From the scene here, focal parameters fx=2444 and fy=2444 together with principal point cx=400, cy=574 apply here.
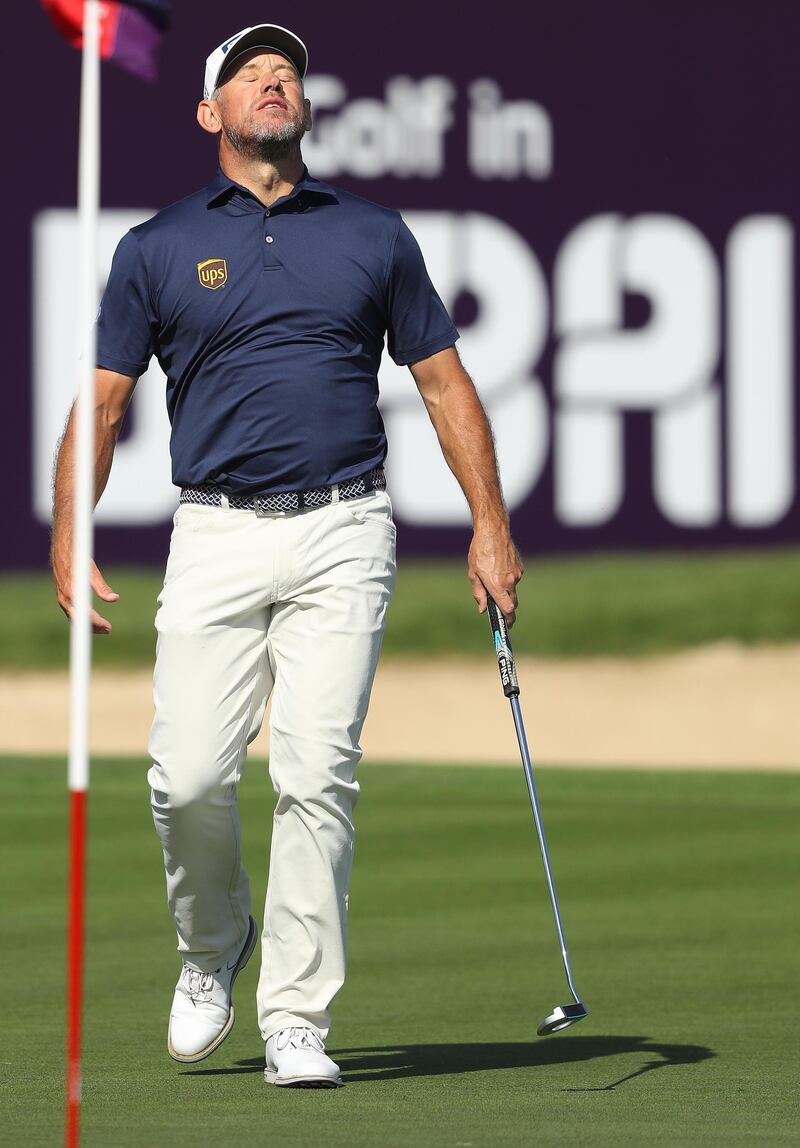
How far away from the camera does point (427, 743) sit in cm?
1534

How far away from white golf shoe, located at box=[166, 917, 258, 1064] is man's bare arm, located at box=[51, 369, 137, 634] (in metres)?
0.75

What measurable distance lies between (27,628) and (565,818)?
8.08m

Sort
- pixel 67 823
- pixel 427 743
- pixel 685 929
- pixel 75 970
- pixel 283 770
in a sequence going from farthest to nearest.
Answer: pixel 427 743, pixel 67 823, pixel 685 929, pixel 283 770, pixel 75 970

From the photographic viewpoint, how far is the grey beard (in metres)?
5.01

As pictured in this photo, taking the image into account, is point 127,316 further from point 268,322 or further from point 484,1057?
point 484,1057

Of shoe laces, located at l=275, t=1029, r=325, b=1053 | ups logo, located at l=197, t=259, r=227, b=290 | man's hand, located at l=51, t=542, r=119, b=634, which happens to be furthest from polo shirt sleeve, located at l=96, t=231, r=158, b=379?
shoe laces, located at l=275, t=1029, r=325, b=1053

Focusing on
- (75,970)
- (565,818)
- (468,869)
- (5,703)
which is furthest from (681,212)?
(75,970)

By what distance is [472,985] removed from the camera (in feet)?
20.0

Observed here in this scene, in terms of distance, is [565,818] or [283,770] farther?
[565,818]

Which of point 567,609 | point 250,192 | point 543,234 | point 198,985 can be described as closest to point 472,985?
point 198,985

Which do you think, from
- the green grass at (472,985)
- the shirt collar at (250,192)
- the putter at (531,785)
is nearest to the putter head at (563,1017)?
the putter at (531,785)

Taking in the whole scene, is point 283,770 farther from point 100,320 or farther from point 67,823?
point 67,823

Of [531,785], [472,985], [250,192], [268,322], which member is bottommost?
[472,985]

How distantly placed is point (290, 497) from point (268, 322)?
1.19 ft
